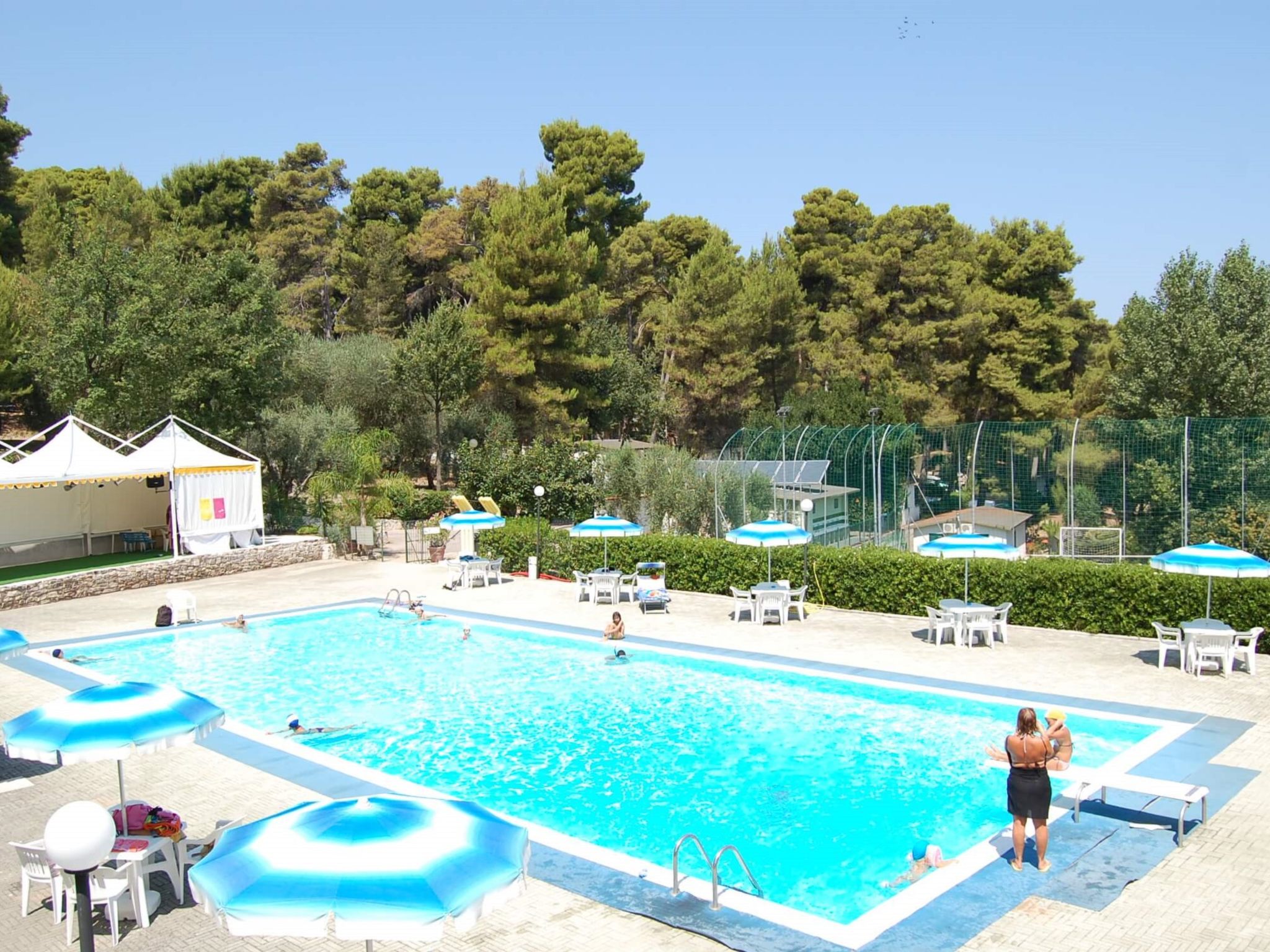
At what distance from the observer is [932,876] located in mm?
8422

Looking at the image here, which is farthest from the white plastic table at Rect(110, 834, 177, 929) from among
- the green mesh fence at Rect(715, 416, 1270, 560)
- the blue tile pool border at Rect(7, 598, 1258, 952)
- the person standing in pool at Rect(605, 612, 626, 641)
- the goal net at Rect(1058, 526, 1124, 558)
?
the goal net at Rect(1058, 526, 1124, 558)

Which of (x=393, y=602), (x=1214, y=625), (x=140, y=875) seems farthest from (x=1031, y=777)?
(x=393, y=602)

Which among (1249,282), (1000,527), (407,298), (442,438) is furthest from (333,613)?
(407,298)

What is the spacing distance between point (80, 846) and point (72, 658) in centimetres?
1517

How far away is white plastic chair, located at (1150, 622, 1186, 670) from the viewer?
48.1 ft

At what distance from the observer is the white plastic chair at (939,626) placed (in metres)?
16.9

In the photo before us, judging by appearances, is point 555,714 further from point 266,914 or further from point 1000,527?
point 1000,527

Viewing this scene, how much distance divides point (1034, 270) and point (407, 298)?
1286 inches

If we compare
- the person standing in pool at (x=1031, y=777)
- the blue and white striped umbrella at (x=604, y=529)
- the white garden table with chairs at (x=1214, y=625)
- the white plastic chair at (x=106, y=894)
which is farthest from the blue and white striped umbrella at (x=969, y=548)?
the white plastic chair at (x=106, y=894)

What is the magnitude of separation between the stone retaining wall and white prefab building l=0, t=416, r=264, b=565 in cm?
71

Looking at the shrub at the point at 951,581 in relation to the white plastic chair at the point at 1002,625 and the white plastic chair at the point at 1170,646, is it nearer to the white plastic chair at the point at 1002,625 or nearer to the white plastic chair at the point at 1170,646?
the white plastic chair at the point at 1002,625

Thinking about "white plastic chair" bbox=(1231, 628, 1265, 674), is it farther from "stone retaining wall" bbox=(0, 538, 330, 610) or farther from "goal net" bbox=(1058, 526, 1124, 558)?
"stone retaining wall" bbox=(0, 538, 330, 610)

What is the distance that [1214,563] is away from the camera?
45.8ft

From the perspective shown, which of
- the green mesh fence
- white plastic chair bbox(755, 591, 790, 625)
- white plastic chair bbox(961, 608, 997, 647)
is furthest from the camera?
the green mesh fence
